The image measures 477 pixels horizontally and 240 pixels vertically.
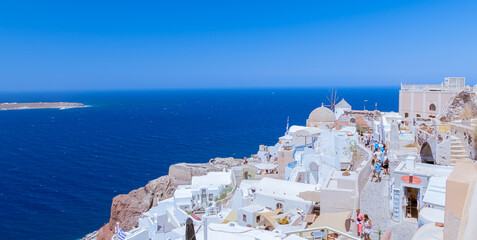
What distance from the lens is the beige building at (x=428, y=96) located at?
3131 cm

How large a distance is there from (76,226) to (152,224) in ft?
44.6

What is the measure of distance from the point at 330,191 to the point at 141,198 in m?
23.3

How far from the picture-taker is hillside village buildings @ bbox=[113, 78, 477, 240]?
11305mm

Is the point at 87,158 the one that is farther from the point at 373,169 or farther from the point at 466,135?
the point at 466,135

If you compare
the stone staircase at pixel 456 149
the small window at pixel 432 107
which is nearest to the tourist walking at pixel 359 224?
the stone staircase at pixel 456 149

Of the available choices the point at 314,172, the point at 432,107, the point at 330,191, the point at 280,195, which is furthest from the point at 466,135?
the point at 432,107

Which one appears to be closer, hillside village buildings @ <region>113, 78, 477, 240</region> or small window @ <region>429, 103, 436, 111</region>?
hillside village buildings @ <region>113, 78, 477, 240</region>

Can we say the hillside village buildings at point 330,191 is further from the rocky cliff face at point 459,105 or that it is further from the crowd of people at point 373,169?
the rocky cliff face at point 459,105

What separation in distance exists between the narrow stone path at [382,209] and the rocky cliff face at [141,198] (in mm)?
20589

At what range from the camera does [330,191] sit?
1648cm

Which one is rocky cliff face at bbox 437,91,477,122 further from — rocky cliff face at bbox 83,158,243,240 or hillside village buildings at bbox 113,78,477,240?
rocky cliff face at bbox 83,158,243,240

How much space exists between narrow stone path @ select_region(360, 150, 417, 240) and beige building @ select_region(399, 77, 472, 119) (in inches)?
660

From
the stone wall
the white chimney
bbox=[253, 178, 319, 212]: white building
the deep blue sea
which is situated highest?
the stone wall

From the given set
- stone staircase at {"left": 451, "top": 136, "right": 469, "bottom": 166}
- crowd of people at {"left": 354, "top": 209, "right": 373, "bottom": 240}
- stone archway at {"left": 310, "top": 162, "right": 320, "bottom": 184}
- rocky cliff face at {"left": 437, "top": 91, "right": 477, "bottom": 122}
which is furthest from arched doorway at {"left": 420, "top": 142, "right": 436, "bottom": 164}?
crowd of people at {"left": 354, "top": 209, "right": 373, "bottom": 240}
